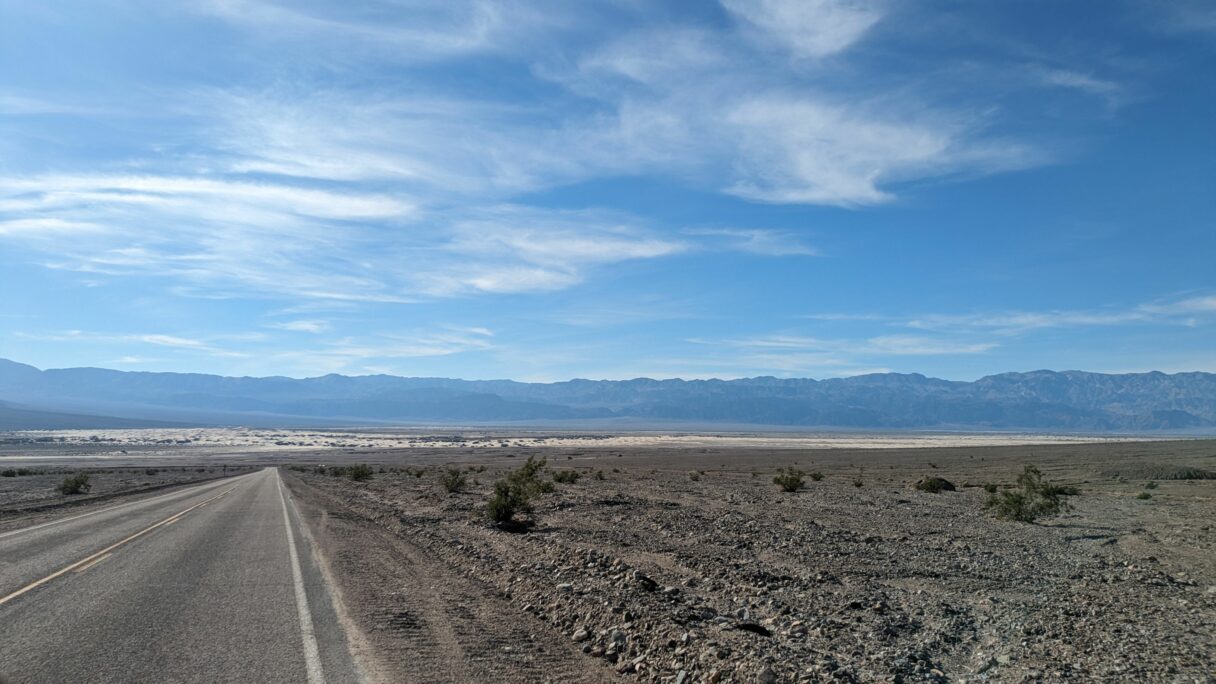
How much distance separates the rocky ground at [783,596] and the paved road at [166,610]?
32.2 inches

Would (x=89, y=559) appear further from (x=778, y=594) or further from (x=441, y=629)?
(x=778, y=594)

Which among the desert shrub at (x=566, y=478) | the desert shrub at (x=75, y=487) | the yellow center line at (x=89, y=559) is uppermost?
the yellow center line at (x=89, y=559)

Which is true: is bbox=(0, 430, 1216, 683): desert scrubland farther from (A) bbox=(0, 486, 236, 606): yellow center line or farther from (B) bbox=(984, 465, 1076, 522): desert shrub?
(A) bbox=(0, 486, 236, 606): yellow center line

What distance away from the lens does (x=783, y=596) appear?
1184cm

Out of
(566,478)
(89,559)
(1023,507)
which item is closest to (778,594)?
(89,559)

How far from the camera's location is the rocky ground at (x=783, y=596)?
8.27 metres

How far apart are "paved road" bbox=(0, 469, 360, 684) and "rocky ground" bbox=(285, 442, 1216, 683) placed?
82cm

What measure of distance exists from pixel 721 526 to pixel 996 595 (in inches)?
370

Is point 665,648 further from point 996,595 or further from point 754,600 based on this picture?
point 996,595

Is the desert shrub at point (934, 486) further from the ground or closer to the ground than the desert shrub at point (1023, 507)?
closer to the ground

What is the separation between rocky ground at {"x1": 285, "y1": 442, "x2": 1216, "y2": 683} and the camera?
827 cm

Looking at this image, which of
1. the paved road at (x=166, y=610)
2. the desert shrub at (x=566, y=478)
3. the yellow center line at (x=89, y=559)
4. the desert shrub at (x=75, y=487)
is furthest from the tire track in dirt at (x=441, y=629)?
the desert shrub at (x=75, y=487)

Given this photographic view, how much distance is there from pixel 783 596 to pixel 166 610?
8.88 m

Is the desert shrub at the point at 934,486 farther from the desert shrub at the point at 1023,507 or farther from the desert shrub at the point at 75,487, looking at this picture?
the desert shrub at the point at 75,487
